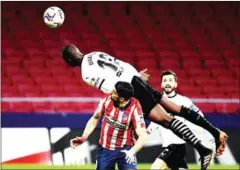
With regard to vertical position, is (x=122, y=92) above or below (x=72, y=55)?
below

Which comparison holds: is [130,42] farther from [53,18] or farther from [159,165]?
[159,165]

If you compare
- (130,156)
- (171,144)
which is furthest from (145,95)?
(130,156)

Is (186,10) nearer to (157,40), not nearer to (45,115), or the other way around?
(157,40)

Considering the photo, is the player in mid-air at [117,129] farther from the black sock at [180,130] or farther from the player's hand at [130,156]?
the black sock at [180,130]

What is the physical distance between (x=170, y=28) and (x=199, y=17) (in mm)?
714

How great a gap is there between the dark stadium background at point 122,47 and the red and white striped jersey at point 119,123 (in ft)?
20.4

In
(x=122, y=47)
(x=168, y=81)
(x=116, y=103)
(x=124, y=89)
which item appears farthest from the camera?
(x=122, y=47)

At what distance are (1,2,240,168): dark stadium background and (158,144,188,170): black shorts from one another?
201 inches

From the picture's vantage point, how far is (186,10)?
14.2m

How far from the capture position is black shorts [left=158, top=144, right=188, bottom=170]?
6887mm

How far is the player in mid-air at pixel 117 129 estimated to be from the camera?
573 centimetres

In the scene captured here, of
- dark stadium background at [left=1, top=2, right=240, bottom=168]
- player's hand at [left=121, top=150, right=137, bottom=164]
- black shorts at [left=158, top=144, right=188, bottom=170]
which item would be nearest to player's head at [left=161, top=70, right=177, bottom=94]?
black shorts at [left=158, top=144, right=188, bottom=170]

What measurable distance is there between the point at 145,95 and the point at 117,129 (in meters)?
0.89

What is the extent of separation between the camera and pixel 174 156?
6930 mm
